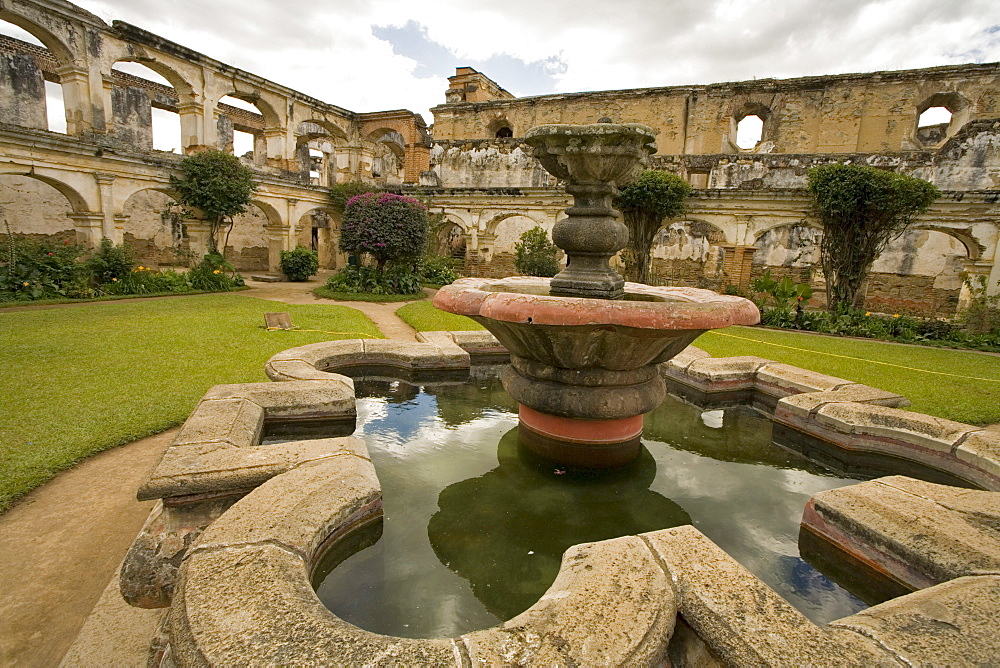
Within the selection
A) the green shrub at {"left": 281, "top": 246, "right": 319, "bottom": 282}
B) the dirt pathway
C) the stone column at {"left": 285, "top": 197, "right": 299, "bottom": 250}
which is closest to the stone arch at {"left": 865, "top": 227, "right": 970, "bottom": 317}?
the green shrub at {"left": 281, "top": 246, "right": 319, "bottom": 282}

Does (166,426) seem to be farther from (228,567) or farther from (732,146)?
(732,146)

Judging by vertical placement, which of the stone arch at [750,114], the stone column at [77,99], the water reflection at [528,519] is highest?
the stone arch at [750,114]

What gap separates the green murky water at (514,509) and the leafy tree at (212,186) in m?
12.1

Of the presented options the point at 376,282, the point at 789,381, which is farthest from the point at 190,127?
the point at 789,381

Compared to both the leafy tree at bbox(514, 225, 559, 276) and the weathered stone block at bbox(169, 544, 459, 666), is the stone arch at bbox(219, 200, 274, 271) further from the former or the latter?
the weathered stone block at bbox(169, 544, 459, 666)

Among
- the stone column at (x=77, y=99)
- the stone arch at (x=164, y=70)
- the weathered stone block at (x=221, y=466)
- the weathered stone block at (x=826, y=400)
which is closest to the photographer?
the weathered stone block at (x=221, y=466)

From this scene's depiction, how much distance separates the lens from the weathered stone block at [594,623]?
1527mm

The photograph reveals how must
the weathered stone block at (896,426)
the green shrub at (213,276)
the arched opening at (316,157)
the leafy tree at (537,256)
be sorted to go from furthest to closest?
the arched opening at (316,157) < the leafy tree at (537,256) < the green shrub at (213,276) < the weathered stone block at (896,426)

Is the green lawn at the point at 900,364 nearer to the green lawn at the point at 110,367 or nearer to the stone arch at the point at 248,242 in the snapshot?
the green lawn at the point at 110,367

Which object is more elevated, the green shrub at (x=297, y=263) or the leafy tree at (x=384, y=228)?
the leafy tree at (x=384, y=228)

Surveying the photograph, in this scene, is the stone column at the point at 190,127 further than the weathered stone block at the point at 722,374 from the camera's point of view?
Yes

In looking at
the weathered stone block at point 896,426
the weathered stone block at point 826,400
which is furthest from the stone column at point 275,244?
the weathered stone block at point 896,426

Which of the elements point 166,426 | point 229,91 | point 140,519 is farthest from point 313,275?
point 140,519

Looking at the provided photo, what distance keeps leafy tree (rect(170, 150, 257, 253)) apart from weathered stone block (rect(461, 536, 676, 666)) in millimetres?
15090
